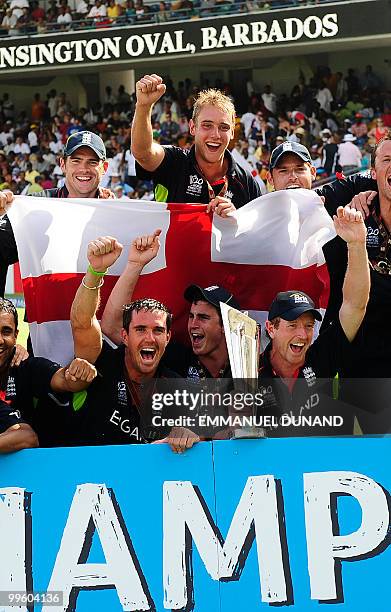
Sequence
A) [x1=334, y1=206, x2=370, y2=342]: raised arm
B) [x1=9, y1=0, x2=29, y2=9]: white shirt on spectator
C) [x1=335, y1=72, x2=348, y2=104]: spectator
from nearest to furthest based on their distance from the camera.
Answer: [x1=334, y1=206, x2=370, y2=342]: raised arm < [x1=335, y1=72, x2=348, y2=104]: spectator < [x1=9, y1=0, x2=29, y2=9]: white shirt on spectator

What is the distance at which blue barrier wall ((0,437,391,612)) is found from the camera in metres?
3.94

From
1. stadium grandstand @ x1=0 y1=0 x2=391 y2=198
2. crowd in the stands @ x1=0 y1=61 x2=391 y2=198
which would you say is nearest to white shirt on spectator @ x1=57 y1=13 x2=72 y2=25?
stadium grandstand @ x1=0 y1=0 x2=391 y2=198

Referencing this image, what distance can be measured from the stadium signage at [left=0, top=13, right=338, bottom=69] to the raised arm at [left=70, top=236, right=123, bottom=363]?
66.6ft

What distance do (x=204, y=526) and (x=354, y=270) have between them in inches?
50.4

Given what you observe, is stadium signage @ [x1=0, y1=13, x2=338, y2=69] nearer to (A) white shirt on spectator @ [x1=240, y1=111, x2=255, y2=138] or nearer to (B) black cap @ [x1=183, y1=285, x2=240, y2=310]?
(A) white shirt on spectator @ [x1=240, y1=111, x2=255, y2=138]

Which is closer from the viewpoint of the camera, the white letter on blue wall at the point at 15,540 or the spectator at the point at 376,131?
the white letter on blue wall at the point at 15,540

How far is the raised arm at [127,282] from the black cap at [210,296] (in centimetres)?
26

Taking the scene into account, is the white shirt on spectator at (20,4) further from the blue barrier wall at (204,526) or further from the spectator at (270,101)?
the blue barrier wall at (204,526)

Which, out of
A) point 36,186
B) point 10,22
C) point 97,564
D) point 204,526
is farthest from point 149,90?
point 10,22

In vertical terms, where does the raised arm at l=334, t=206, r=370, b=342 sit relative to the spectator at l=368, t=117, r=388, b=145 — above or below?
below

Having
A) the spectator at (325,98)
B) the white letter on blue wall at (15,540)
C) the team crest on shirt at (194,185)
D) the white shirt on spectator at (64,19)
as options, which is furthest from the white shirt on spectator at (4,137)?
the white letter on blue wall at (15,540)

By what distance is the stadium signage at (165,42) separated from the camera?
23.7 metres

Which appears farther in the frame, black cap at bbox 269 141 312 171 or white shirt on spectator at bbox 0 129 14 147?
white shirt on spectator at bbox 0 129 14 147

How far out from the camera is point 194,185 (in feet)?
18.5
